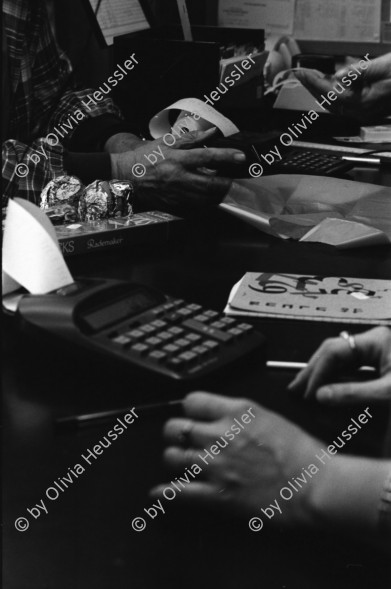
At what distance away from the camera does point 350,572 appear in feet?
1.70

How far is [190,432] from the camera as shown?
61cm

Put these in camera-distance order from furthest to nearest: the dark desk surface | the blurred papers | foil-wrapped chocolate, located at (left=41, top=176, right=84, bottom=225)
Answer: the blurred papers → foil-wrapped chocolate, located at (left=41, top=176, right=84, bottom=225) → the dark desk surface

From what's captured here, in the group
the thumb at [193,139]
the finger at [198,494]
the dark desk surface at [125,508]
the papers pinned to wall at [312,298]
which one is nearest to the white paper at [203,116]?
the thumb at [193,139]

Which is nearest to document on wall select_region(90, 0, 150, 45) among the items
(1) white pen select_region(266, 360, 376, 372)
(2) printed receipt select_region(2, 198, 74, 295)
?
(2) printed receipt select_region(2, 198, 74, 295)

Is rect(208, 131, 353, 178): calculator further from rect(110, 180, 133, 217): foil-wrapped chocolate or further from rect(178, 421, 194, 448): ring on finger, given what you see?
rect(178, 421, 194, 448): ring on finger

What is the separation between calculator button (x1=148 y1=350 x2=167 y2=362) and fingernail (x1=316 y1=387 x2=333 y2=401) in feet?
0.44

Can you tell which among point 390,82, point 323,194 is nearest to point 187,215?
point 323,194

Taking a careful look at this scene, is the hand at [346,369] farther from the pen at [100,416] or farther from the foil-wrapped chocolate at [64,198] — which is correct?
the foil-wrapped chocolate at [64,198]

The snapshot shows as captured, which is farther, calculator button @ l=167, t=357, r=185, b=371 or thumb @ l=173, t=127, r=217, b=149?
thumb @ l=173, t=127, r=217, b=149

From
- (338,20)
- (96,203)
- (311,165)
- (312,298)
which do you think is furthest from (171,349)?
(338,20)

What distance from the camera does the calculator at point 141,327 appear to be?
0.68 m

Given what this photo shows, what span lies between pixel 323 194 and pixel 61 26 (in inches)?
58.3

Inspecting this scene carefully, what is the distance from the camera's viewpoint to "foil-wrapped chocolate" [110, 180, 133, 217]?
1.17m

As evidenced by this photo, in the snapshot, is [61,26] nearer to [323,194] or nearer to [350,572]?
[323,194]
